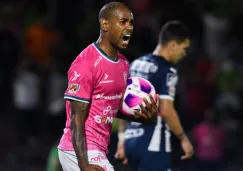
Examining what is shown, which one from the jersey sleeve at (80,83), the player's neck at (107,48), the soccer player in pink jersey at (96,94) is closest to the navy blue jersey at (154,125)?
the soccer player in pink jersey at (96,94)

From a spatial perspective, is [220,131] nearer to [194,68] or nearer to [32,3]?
[194,68]

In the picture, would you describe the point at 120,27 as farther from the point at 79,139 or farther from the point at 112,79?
the point at 79,139

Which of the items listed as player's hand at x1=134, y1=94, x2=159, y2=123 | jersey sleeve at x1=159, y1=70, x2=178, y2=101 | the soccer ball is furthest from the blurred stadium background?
player's hand at x1=134, y1=94, x2=159, y2=123

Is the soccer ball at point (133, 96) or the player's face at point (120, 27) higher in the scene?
the player's face at point (120, 27)

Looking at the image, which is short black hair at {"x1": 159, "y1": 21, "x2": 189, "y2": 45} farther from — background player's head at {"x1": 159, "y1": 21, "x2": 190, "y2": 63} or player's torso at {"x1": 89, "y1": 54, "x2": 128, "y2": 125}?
player's torso at {"x1": 89, "y1": 54, "x2": 128, "y2": 125}

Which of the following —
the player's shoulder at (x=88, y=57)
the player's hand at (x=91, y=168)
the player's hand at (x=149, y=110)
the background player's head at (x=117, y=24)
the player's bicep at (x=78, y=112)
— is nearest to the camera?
the player's hand at (x=91, y=168)

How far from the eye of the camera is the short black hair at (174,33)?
805 centimetres

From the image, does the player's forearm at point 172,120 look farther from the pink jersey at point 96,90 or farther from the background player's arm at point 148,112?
the pink jersey at point 96,90

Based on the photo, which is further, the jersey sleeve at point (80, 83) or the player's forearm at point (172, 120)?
the player's forearm at point (172, 120)

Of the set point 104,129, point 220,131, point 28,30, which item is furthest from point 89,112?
point 28,30

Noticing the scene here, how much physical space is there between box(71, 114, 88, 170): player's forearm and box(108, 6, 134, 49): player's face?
71cm

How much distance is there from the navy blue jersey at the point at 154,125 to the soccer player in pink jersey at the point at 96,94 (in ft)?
4.77

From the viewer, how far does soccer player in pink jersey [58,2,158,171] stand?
5891 millimetres

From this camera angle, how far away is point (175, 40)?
8.04 metres
